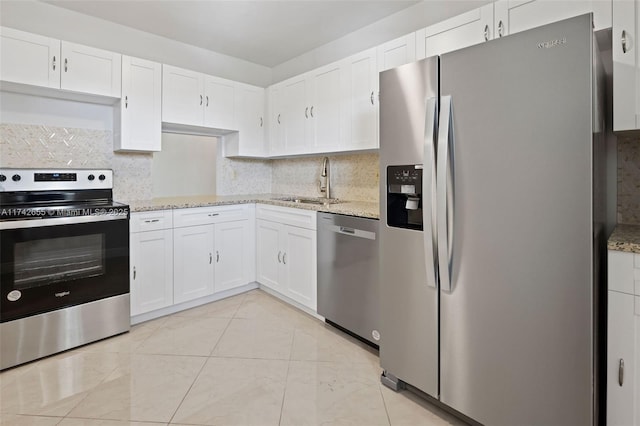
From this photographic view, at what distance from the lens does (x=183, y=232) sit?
117 inches

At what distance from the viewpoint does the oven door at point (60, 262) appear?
2137 millimetres

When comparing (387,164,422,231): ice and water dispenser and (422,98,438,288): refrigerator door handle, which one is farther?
(387,164,422,231): ice and water dispenser

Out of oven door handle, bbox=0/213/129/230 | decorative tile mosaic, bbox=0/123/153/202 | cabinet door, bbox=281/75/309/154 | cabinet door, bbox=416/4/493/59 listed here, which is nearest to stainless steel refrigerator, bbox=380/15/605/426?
cabinet door, bbox=416/4/493/59

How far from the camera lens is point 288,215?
9.98 ft

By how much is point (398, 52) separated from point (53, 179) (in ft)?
9.09

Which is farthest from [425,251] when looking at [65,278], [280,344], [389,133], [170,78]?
[170,78]

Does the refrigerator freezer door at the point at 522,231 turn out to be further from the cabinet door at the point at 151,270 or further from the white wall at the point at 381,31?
the cabinet door at the point at 151,270

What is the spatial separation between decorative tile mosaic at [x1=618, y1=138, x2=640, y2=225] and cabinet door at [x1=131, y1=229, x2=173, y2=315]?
3.12 m

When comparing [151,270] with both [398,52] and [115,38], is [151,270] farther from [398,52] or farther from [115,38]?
[398,52]

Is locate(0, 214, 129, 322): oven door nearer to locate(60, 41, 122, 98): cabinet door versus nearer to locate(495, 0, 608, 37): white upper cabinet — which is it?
locate(60, 41, 122, 98): cabinet door

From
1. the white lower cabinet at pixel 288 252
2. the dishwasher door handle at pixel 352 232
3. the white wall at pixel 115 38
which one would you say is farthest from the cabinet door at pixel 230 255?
the white wall at pixel 115 38

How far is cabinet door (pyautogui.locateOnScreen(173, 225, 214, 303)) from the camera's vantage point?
2957mm

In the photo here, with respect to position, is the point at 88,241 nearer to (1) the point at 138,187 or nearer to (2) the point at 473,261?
(1) the point at 138,187

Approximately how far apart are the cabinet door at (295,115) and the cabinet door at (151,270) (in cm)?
145
